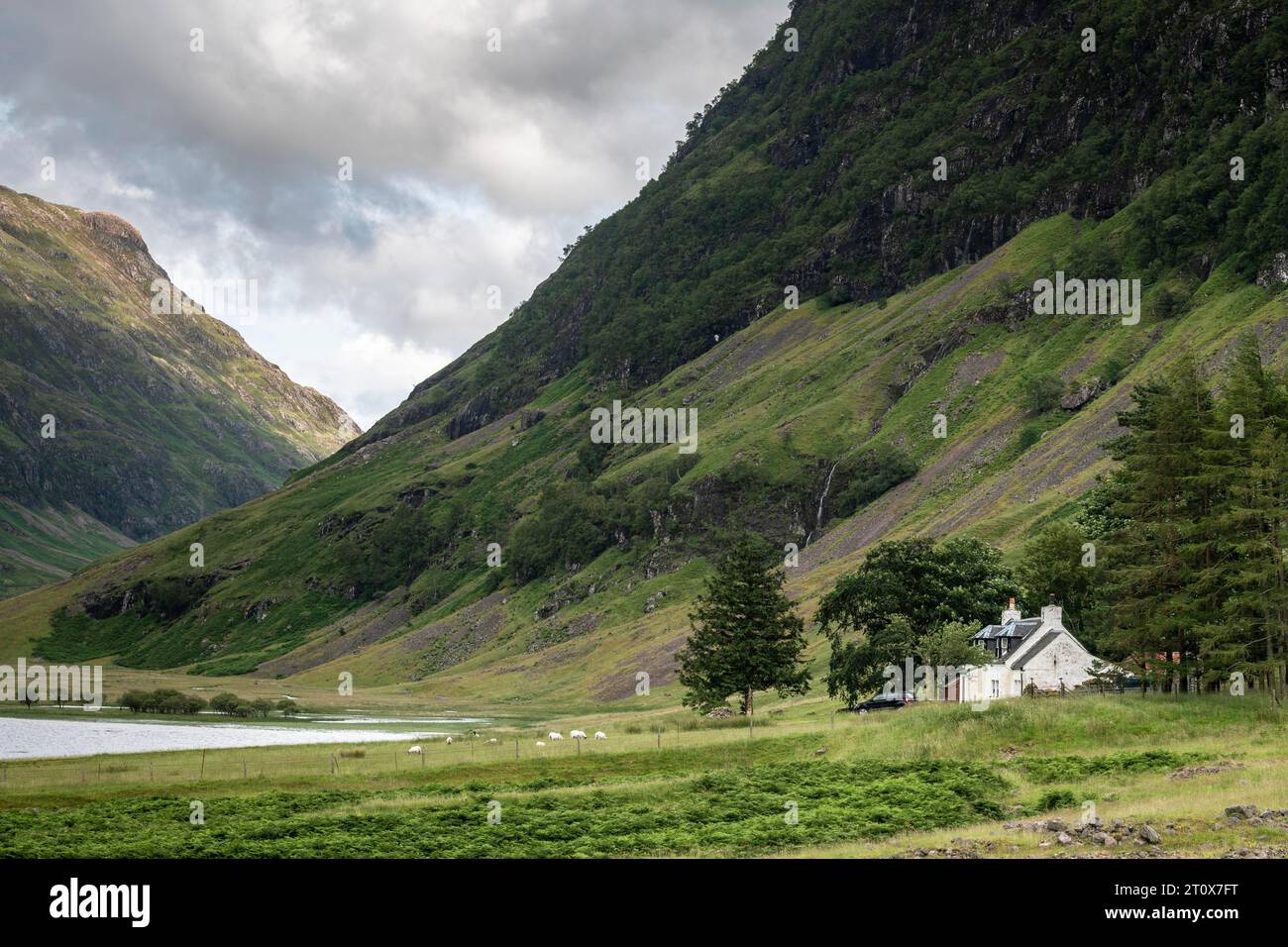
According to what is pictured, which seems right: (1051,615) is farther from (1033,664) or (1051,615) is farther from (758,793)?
(758,793)

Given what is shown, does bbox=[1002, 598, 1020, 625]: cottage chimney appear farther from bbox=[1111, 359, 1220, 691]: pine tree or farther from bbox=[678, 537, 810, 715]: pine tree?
bbox=[678, 537, 810, 715]: pine tree

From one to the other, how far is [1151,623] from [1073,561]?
28.1 m

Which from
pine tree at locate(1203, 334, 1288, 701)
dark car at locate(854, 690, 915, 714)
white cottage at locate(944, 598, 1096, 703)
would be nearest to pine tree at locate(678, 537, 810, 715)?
dark car at locate(854, 690, 915, 714)

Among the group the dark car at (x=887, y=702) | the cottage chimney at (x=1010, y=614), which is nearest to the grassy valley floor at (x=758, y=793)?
the dark car at (x=887, y=702)

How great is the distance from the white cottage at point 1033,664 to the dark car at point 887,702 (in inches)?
187

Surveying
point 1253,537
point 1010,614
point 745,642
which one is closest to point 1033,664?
point 1010,614

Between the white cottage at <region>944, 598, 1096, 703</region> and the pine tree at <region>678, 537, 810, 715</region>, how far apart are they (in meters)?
17.6

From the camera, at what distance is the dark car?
3669 inches

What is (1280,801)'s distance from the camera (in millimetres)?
45562

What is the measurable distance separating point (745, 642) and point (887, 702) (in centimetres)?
1388

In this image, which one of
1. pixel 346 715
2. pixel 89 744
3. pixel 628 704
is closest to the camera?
pixel 89 744

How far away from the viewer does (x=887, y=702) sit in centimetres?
9431
